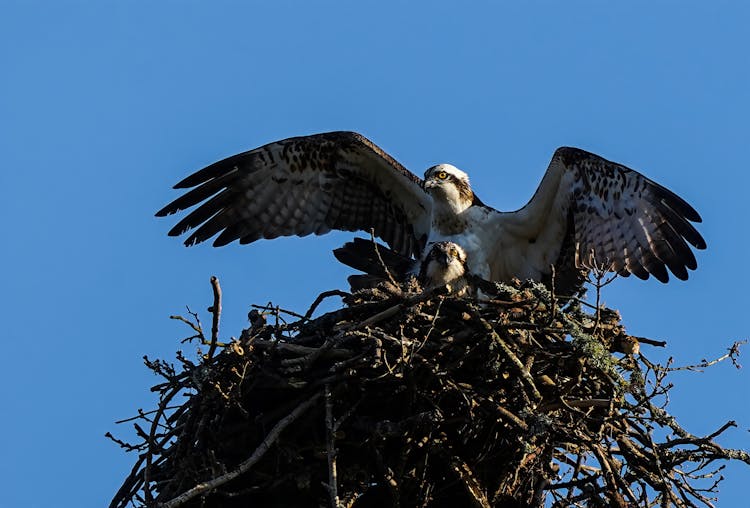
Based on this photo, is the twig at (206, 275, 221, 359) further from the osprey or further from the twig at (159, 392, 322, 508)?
the osprey

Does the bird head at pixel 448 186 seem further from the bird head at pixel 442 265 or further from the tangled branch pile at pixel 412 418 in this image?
the tangled branch pile at pixel 412 418

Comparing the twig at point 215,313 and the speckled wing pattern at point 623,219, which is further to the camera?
the speckled wing pattern at point 623,219

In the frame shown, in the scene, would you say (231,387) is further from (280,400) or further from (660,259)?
(660,259)

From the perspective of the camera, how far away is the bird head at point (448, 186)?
34.6ft

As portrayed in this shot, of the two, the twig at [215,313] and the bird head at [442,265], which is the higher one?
the bird head at [442,265]

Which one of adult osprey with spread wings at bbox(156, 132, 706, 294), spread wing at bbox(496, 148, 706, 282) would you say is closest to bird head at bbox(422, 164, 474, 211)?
adult osprey with spread wings at bbox(156, 132, 706, 294)

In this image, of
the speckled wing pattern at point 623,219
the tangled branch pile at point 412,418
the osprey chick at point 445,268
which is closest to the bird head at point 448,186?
the osprey chick at point 445,268

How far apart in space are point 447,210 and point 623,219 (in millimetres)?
1562

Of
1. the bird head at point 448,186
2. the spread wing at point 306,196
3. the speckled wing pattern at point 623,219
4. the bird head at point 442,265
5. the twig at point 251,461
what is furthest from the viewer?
the spread wing at point 306,196

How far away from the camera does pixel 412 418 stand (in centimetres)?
764

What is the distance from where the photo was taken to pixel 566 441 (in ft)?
24.9

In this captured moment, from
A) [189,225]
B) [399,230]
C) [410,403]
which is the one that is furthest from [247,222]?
[410,403]

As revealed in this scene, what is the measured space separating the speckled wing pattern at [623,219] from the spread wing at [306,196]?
1.52 m

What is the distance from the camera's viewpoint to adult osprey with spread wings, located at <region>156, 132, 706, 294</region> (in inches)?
380
